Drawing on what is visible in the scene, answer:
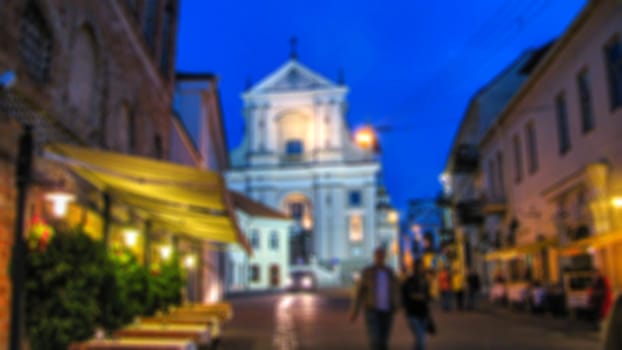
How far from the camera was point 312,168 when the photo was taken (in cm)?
6725

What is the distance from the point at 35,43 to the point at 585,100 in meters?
15.3

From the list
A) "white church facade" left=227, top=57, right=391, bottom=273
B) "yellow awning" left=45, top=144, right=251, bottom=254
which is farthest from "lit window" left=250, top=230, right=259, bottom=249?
"yellow awning" left=45, top=144, right=251, bottom=254

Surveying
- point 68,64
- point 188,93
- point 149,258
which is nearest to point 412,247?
point 188,93

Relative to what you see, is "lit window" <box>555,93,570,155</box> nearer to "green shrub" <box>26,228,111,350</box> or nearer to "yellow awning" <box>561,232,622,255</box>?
"yellow awning" <box>561,232,622,255</box>

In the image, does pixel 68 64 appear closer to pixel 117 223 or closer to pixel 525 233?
pixel 117 223

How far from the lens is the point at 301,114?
226 ft

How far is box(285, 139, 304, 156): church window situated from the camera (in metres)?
69.1

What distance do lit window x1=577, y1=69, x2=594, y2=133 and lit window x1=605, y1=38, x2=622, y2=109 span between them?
63.1 inches

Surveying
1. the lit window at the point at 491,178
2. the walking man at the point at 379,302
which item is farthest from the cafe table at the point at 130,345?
the lit window at the point at 491,178

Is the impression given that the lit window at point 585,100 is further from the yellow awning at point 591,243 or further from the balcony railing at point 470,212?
the balcony railing at point 470,212

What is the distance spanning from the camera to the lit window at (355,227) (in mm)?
66562

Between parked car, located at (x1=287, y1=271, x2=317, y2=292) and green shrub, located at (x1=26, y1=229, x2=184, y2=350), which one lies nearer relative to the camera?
green shrub, located at (x1=26, y1=229, x2=184, y2=350)

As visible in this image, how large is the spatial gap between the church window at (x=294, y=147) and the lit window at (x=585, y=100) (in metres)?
51.3

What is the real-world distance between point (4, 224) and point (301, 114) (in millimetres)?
62626
